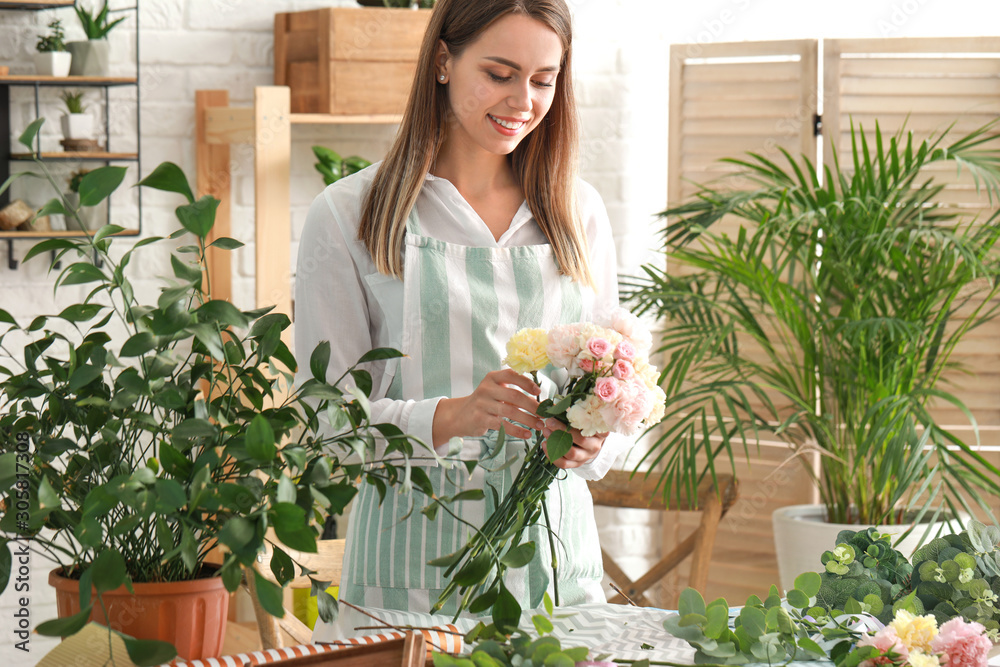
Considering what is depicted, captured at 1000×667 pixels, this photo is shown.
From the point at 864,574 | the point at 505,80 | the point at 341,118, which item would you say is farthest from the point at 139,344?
the point at 341,118

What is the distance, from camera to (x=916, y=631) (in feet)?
2.68

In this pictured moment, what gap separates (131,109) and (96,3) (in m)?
0.24

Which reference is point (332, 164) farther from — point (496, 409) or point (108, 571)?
point (108, 571)

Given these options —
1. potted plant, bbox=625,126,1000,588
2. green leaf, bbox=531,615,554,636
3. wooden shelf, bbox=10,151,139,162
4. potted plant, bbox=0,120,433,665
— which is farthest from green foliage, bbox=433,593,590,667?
wooden shelf, bbox=10,151,139,162

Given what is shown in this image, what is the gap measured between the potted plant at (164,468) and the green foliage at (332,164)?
1.50 meters

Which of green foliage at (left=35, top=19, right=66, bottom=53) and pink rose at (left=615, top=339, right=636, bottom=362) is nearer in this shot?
pink rose at (left=615, top=339, right=636, bottom=362)

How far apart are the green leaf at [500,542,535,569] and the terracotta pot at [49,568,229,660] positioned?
0.23 m

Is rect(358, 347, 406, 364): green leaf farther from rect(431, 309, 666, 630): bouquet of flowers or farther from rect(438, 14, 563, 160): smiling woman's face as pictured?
rect(438, 14, 563, 160): smiling woman's face

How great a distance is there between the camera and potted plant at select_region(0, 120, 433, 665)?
0.66 metres

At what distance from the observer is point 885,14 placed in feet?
8.77

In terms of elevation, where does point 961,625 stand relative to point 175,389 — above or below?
below

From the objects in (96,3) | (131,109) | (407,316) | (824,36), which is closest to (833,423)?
(824,36)

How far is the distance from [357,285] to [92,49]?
133 cm

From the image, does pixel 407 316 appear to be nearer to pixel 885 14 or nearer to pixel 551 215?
pixel 551 215
